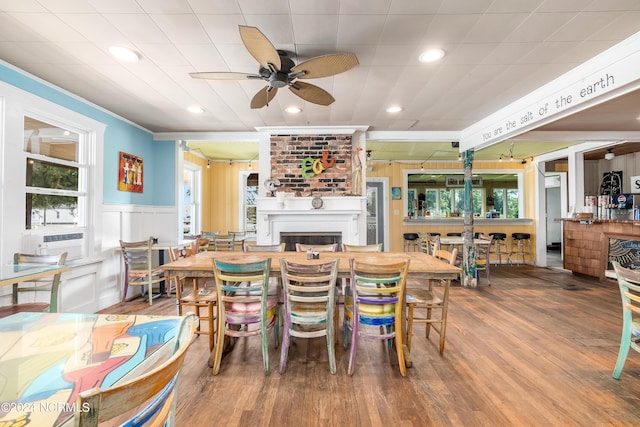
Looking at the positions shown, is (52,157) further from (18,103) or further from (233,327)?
(233,327)

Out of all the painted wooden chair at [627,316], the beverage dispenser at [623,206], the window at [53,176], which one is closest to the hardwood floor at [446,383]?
the painted wooden chair at [627,316]

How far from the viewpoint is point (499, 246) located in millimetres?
6961

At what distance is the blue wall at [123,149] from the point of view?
3037 millimetres

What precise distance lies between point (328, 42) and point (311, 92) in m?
0.42

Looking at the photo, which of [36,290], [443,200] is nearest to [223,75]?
[36,290]

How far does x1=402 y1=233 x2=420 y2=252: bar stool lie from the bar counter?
2.85m

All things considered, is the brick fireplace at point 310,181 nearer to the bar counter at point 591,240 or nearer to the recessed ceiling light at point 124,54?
the recessed ceiling light at point 124,54

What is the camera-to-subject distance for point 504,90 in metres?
3.27

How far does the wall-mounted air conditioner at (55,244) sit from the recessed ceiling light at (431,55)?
377 cm

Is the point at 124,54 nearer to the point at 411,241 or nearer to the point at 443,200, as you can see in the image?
the point at 411,241

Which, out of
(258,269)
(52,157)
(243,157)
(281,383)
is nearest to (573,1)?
(258,269)

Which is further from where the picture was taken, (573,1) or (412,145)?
(412,145)

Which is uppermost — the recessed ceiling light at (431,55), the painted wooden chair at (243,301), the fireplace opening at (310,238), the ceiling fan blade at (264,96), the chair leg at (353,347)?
the recessed ceiling light at (431,55)

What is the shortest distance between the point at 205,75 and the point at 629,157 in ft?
28.1
